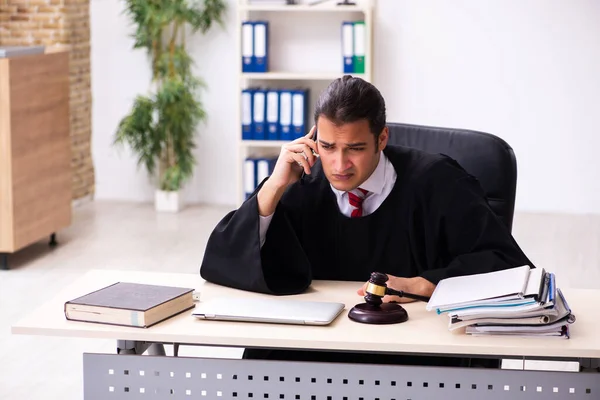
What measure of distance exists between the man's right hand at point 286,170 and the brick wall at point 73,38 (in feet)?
15.0

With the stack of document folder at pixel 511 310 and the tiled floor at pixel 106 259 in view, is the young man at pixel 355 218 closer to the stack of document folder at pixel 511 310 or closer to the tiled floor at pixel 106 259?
the stack of document folder at pixel 511 310

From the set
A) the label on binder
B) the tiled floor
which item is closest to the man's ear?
the tiled floor

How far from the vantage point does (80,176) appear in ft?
23.3

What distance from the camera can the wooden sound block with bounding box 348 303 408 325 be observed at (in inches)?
83.0

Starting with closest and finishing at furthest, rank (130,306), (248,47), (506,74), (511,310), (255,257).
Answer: (511,310) → (130,306) → (255,257) → (248,47) → (506,74)

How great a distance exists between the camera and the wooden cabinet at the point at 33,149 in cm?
514

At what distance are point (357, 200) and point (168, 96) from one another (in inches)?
166

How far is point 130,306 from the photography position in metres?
2.10

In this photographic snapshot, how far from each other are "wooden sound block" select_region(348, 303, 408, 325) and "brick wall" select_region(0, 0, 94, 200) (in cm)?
500

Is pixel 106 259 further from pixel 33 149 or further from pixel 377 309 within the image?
pixel 377 309

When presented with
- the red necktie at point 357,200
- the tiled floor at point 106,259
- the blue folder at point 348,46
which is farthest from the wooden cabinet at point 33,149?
the red necktie at point 357,200

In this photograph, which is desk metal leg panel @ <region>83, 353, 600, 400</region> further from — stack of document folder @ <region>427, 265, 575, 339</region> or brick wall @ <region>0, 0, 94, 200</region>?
brick wall @ <region>0, 0, 94, 200</region>

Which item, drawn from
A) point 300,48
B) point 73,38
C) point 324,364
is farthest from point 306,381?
point 73,38

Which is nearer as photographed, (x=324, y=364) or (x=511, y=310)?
(x=511, y=310)
